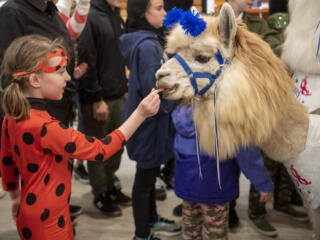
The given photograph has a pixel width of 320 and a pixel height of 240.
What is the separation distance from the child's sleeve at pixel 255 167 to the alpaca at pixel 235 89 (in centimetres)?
17

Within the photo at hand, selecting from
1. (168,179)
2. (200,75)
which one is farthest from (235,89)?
(168,179)

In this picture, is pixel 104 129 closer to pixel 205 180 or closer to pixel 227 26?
pixel 205 180

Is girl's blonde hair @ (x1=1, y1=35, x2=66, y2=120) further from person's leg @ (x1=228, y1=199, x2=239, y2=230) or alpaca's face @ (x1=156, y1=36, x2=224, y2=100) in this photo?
person's leg @ (x1=228, y1=199, x2=239, y2=230)

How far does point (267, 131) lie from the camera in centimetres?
141

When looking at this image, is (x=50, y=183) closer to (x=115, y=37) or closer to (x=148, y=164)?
(x=148, y=164)

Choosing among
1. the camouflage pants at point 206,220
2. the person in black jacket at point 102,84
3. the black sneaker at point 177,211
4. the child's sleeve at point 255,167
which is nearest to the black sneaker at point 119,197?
the person in black jacket at point 102,84

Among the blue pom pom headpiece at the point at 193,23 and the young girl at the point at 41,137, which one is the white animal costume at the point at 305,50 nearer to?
the blue pom pom headpiece at the point at 193,23

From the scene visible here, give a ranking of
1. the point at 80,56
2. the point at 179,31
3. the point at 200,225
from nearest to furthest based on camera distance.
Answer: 1. the point at 179,31
2. the point at 200,225
3. the point at 80,56

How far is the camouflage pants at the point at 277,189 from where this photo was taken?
2.53 metres

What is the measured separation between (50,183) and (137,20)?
120 centimetres

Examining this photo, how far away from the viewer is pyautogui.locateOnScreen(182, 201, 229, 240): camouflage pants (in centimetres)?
185

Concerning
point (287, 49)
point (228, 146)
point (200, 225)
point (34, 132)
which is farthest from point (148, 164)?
point (287, 49)

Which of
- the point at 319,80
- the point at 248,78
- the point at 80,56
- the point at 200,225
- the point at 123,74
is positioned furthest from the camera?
the point at 123,74

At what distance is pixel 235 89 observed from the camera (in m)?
1.33
